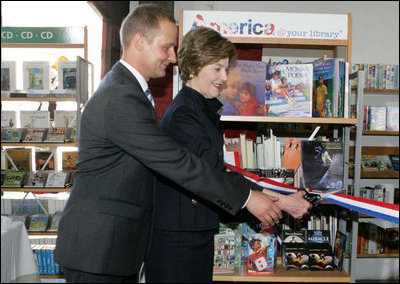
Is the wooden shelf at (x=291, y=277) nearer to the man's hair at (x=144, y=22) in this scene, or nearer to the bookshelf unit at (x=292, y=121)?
the bookshelf unit at (x=292, y=121)

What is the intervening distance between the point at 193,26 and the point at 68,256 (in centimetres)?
155

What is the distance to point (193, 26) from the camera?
2279 mm

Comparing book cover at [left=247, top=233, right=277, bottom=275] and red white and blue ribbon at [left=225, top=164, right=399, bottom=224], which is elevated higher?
red white and blue ribbon at [left=225, top=164, right=399, bottom=224]

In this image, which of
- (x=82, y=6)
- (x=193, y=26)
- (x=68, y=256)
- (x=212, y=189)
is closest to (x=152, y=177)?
(x=212, y=189)

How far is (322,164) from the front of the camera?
232cm

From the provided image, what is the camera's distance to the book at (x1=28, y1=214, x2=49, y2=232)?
3.48 meters

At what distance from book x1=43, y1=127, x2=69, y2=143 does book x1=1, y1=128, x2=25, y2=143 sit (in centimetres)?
23

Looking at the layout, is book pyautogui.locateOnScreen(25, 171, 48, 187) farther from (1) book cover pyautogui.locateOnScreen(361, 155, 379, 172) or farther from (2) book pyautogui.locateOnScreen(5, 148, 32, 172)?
→ (1) book cover pyautogui.locateOnScreen(361, 155, 379, 172)

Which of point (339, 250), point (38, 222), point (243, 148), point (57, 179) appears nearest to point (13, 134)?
point (57, 179)

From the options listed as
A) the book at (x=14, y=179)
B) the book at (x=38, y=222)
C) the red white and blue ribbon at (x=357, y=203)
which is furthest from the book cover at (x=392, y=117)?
the book at (x=14, y=179)

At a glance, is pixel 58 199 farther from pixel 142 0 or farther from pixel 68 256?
pixel 142 0

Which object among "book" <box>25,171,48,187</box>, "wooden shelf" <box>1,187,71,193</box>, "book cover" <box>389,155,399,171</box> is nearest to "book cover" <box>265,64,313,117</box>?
"wooden shelf" <box>1,187,71,193</box>

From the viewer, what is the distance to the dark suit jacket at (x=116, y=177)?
1267 millimetres

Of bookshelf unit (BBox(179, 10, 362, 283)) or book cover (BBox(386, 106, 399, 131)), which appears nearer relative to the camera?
bookshelf unit (BBox(179, 10, 362, 283))
